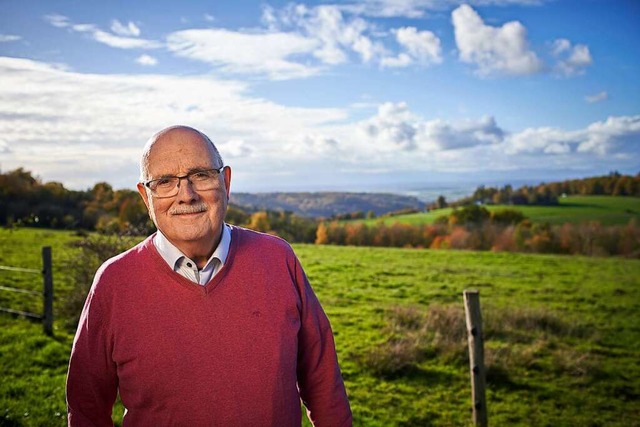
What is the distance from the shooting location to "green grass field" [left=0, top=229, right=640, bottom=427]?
7055 millimetres

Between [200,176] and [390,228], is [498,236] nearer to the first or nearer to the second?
[390,228]

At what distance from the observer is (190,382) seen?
81.7 inches

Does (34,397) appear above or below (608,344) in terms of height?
above

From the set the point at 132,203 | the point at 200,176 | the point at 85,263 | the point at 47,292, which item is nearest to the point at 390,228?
the point at 132,203

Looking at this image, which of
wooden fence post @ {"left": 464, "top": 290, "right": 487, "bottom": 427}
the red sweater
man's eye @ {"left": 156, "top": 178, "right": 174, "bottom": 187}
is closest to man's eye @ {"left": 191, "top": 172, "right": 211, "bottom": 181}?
man's eye @ {"left": 156, "top": 178, "right": 174, "bottom": 187}

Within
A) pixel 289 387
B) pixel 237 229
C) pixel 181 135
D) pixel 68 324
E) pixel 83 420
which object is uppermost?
pixel 181 135

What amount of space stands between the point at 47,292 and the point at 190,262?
29.2 feet

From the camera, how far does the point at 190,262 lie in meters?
2.21

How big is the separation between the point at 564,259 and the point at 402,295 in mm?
14331

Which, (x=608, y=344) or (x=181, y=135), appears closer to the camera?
(x=181, y=135)

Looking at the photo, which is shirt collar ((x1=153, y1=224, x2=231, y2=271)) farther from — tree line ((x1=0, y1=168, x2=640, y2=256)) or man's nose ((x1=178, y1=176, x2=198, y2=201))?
tree line ((x1=0, y1=168, x2=640, y2=256))

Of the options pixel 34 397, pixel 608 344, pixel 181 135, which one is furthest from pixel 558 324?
pixel 181 135

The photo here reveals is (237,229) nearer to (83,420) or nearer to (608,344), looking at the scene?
(83,420)

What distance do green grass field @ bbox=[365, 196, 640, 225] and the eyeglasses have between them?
47.2 meters
